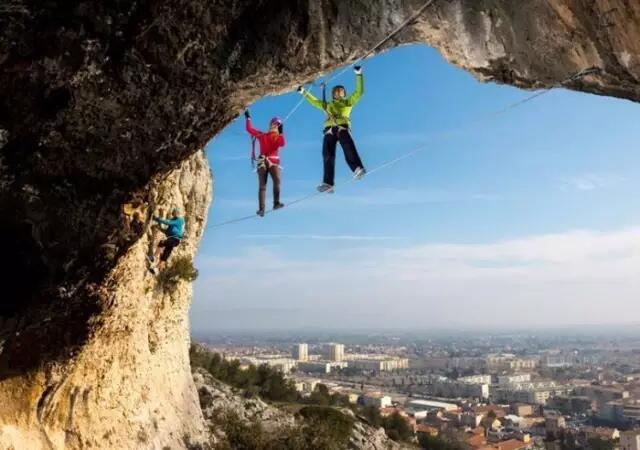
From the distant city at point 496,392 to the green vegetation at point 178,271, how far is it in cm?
2045

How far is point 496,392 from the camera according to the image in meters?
99.4

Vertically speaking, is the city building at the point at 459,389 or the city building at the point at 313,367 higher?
the city building at the point at 313,367

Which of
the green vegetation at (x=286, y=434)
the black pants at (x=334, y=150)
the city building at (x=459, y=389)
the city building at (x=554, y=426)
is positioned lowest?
the city building at (x=459, y=389)

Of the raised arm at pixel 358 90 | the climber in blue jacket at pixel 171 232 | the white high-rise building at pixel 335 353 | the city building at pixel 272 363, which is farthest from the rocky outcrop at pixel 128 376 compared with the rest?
the white high-rise building at pixel 335 353

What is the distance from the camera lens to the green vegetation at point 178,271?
18203 mm

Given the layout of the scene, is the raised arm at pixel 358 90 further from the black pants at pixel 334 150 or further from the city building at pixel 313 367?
the city building at pixel 313 367

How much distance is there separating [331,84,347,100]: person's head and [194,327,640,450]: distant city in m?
30.3

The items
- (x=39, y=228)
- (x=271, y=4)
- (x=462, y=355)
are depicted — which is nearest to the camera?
(x=271, y=4)

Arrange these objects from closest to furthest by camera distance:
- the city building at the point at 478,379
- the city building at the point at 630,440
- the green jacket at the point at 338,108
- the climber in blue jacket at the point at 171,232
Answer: the green jacket at the point at 338,108 → the climber in blue jacket at the point at 171,232 → the city building at the point at 630,440 → the city building at the point at 478,379

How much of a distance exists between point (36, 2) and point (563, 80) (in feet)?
22.2

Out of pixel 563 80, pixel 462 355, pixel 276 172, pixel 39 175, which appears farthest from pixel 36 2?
pixel 462 355

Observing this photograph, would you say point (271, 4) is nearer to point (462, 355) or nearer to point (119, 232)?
point (119, 232)

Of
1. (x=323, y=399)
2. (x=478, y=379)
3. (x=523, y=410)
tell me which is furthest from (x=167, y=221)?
(x=478, y=379)

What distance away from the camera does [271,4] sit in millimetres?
8391
